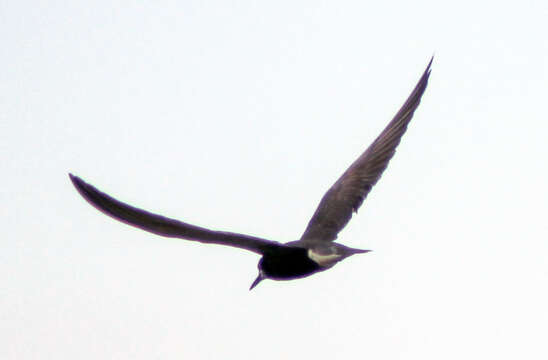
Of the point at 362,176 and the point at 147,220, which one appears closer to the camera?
the point at 147,220

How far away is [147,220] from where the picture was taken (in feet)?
30.7

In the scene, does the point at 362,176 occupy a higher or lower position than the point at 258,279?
higher

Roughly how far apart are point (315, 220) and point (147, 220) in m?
3.48

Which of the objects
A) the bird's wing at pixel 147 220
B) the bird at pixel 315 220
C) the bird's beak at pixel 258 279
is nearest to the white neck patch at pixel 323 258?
the bird at pixel 315 220

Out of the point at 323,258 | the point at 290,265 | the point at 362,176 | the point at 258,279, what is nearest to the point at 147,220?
the point at 290,265

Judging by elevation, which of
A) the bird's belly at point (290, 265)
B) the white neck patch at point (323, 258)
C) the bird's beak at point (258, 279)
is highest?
the white neck patch at point (323, 258)

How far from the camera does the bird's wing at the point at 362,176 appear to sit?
40.9ft

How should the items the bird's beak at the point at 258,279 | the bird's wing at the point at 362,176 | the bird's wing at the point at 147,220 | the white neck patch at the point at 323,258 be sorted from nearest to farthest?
the bird's wing at the point at 147,220, the white neck patch at the point at 323,258, the bird's beak at the point at 258,279, the bird's wing at the point at 362,176

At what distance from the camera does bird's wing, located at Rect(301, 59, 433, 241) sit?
1245cm

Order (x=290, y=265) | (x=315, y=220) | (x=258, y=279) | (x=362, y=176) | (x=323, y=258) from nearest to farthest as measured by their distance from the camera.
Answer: (x=290, y=265)
(x=323, y=258)
(x=258, y=279)
(x=315, y=220)
(x=362, y=176)

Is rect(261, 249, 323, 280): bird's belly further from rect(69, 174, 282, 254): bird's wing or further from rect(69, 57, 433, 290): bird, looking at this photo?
rect(69, 174, 282, 254): bird's wing

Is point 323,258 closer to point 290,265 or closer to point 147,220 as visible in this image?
point 290,265

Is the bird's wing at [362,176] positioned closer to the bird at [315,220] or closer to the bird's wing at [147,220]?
the bird at [315,220]

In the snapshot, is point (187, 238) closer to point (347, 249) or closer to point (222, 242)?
point (222, 242)
